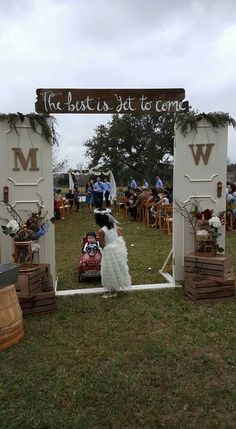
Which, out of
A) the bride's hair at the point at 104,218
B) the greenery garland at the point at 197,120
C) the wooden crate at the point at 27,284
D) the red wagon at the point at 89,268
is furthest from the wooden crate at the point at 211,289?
the greenery garland at the point at 197,120

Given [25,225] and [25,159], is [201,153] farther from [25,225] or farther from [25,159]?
[25,225]

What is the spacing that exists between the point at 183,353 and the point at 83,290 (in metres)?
2.32

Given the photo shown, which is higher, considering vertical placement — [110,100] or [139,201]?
[110,100]

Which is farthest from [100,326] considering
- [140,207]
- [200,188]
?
[140,207]

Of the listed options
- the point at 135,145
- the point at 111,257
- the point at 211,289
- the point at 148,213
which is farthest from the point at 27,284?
the point at 135,145

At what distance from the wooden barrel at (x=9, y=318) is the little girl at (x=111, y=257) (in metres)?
1.57

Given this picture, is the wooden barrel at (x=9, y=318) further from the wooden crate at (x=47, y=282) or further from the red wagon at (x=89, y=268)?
the red wagon at (x=89, y=268)

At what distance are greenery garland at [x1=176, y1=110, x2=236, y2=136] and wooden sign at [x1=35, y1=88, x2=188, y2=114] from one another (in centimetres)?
16

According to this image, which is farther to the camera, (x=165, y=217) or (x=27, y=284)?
(x=165, y=217)

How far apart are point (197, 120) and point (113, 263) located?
2.35 meters

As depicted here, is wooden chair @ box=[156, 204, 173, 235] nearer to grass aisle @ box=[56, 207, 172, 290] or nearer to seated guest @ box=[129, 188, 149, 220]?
grass aisle @ box=[56, 207, 172, 290]

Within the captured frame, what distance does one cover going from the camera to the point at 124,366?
329 centimetres

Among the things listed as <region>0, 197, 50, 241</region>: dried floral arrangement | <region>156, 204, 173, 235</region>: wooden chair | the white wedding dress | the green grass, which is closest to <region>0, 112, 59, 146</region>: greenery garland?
<region>0, 197, 50, 241</region>: dried floral arrangement

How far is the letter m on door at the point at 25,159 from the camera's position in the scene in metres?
5.16
